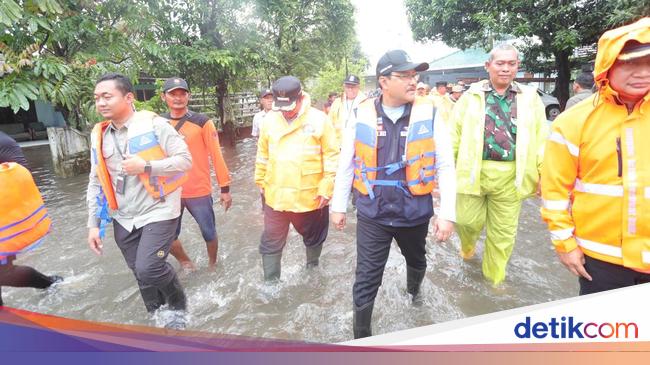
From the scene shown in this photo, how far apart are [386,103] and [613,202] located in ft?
4.70

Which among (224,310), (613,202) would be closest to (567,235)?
(613,202)

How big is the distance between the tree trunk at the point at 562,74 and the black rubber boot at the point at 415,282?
42.4 feet

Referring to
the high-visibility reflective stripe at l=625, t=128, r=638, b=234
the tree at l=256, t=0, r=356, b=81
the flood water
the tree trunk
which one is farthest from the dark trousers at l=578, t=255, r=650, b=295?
the tree at l=256, t=0, r=356, b=81

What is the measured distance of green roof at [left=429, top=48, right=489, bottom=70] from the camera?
79.4 feet

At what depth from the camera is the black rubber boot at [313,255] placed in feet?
13.8

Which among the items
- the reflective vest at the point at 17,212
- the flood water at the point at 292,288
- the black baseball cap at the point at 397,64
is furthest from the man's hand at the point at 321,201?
the reflective vest at the point at 17,212

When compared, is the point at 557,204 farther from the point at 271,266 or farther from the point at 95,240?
the point at 95,240

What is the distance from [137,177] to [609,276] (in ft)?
10.1

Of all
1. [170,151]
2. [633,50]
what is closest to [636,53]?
[633,50]

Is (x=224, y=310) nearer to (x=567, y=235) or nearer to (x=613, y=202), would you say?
(x=567, y=235)

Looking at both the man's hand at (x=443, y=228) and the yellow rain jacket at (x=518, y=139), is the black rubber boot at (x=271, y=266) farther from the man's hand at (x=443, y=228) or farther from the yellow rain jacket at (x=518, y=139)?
the yellow rain jacket at (x=518, y=139)

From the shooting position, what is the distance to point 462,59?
25719mm

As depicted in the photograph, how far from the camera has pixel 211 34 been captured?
12.6m

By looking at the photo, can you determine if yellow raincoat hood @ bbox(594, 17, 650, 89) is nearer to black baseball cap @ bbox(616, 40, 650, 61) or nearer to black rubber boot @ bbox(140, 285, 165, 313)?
black baseball cap @ bbox(616, 40, 650, 61)
